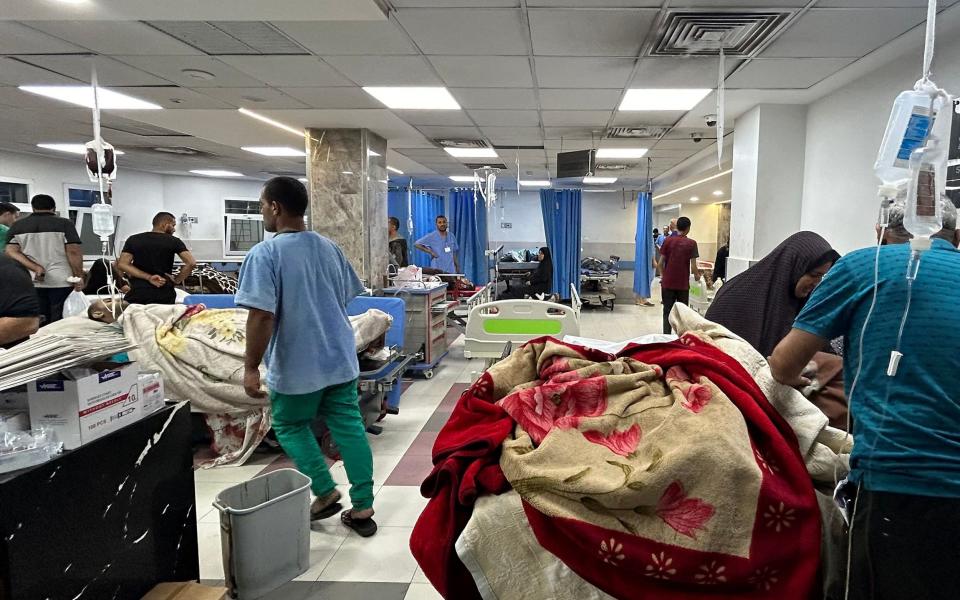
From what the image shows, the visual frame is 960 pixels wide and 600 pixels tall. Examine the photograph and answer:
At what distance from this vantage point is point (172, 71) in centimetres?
364

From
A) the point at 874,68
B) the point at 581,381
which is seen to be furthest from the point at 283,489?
the point at 874,68

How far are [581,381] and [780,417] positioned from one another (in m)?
0.45

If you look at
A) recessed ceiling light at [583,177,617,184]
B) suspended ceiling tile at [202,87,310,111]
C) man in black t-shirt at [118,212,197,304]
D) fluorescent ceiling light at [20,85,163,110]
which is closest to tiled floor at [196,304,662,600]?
man in black t-shirt at [118,212,197,304]

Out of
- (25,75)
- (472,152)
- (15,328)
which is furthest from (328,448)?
(472,152)

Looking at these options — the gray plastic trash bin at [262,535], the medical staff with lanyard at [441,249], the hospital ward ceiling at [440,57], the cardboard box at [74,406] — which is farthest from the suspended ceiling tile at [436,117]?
the cardboard box at [74,406]

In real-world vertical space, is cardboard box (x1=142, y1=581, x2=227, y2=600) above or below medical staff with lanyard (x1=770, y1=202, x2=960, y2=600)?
below

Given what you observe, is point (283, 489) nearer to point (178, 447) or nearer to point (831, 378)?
point (178, 447)

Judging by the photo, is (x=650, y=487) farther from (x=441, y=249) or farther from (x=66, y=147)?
(x=66, y=147)

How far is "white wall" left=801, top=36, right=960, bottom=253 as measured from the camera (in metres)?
3.13

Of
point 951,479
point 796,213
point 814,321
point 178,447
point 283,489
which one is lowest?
point 283,489

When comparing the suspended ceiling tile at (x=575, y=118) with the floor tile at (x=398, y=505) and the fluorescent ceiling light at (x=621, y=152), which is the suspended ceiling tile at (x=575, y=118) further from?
the floor tile at (x=398, y=505)

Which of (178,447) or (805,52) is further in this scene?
(805,52)

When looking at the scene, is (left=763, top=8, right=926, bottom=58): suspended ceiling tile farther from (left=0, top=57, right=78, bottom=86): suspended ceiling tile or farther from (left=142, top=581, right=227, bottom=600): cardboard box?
(left=0, top=57, right=78, bottom=86): suspended ceiling tile

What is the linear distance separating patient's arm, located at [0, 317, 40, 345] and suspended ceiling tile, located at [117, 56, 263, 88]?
1.90 metres
